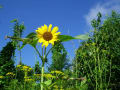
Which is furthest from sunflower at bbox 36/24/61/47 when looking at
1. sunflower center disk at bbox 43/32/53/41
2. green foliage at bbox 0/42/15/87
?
green foliage at bbox 0/42/15/87

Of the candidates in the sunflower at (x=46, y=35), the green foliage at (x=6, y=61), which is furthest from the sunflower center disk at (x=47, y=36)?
the green foliage at (x=6, y=61)

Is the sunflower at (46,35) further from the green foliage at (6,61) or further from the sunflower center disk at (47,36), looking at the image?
the green foliage at (6,61)

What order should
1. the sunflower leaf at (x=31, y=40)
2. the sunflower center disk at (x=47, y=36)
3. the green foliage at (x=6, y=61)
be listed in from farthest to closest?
the green foliage at (x=6, y=61) → the sunflower center disk at (x=47, y=36) → the sunflower leaf at (x=31, y=40)

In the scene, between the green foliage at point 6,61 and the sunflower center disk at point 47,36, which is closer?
the sunflower center disk at point 47,36

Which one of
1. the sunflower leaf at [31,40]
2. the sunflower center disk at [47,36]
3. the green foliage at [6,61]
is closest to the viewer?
the sunflower leaf at [31,40]

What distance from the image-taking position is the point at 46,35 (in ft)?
4.57

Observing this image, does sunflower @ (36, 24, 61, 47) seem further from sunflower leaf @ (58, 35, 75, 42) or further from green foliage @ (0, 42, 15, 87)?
green foliage @ (0, 42, 15, 87)

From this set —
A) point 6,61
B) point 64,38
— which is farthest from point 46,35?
point 6,61

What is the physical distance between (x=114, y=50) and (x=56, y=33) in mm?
8666

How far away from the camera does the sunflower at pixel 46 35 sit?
129 centimetres

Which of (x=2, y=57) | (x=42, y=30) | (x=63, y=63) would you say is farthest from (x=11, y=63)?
(x=42, y=30)

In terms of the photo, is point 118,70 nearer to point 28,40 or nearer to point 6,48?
point 6,48

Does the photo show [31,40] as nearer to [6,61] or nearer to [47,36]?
[47,36]

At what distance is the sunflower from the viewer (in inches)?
50.9
